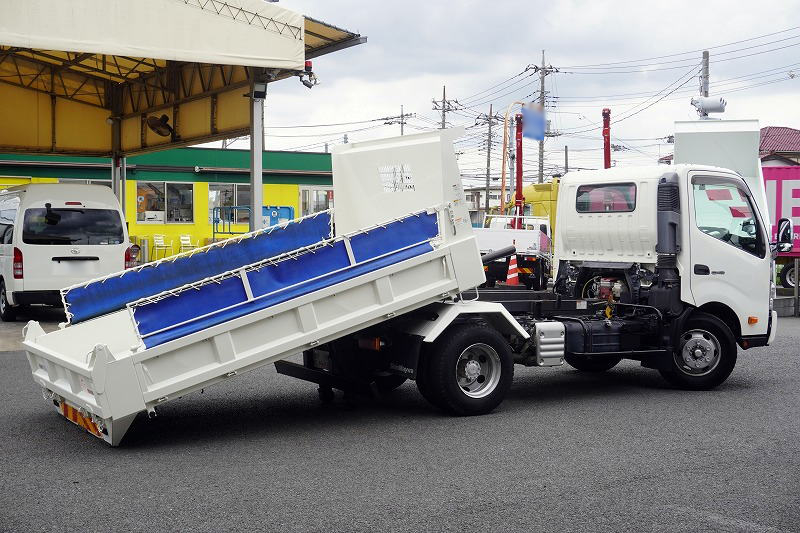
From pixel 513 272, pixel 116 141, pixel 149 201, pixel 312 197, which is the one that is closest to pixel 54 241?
pixel 116 141

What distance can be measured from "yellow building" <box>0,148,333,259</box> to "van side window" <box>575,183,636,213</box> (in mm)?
19606

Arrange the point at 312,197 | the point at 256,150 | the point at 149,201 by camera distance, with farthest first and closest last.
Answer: the point at 312,197 → the point at 149,201 → the point at 256,150

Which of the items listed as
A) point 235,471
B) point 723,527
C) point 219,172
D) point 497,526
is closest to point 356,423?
point 235,471

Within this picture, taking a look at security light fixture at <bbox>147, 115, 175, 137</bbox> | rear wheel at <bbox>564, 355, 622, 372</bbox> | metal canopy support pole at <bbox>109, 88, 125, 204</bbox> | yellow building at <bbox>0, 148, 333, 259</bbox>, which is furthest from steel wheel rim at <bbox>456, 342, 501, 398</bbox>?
yellow building at <bbox>0, 148, 333, 259</bbox>

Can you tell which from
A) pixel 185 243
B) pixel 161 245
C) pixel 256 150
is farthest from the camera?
pixel 185 243

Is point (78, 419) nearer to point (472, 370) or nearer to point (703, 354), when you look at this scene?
point (472, 370)

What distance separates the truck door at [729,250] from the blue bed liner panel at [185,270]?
4037mm

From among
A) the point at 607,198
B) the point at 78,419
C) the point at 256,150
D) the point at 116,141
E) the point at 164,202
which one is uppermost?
the point at 116,141

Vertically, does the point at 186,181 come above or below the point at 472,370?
above

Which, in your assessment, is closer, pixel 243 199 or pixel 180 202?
pixel 180 202

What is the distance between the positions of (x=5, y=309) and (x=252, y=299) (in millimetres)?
10660

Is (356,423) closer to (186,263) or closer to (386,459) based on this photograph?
(386,459)

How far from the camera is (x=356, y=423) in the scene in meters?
8.17

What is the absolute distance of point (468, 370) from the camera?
8289 mm
